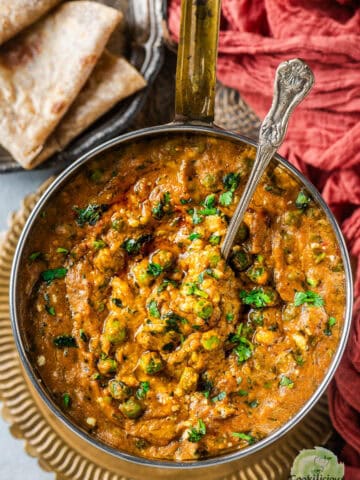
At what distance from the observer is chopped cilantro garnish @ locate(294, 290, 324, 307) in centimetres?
266

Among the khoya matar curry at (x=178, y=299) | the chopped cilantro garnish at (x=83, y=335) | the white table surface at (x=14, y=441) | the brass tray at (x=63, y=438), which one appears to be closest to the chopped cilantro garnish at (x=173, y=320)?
the khoya matar curry at (x=178, y=299)

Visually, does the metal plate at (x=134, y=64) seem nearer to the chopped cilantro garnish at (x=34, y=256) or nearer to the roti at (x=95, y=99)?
the roti at (x=95, y=99)

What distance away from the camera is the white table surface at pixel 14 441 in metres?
3.28

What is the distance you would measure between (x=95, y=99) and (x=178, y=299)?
1138 mm

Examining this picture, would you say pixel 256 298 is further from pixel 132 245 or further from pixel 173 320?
pixel 132 245

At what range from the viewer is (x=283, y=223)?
2.68 m

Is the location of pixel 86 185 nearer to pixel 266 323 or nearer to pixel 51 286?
pixel 51 286

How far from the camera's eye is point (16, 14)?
10.2 ft

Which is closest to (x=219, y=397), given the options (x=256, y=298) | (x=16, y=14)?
(x=256, y=298)

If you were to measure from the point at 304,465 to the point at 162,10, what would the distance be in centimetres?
220

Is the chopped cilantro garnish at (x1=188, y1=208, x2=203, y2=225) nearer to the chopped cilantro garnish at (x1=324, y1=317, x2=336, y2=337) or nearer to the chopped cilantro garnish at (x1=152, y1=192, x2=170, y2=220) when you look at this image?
the chopped cilantro garnish at (x1=152, y1=192, x2=170, y2=220)

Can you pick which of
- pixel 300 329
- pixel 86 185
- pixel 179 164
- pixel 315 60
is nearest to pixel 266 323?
pixel 300 329

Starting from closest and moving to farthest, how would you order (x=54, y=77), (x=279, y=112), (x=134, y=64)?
1. (x=279, y=112)
2. (x=54, y=77)
3. (x=134, y=64)

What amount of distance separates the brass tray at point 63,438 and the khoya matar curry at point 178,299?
1.10 ft
